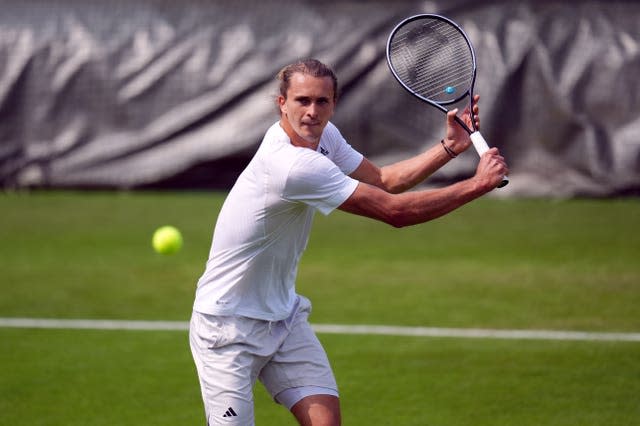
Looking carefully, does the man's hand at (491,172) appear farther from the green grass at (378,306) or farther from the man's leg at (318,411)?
the green grass at (378,306)

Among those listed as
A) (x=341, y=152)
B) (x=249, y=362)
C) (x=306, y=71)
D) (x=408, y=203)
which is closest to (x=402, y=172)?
(x=341, y=152)

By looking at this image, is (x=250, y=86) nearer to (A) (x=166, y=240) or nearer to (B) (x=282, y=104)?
(A) (x=166, y=240)

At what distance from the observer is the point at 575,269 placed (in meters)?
10.3

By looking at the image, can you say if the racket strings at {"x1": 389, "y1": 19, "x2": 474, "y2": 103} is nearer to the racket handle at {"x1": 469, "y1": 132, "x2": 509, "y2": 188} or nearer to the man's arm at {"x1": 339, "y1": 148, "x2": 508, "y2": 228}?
the racket handle at {"x1": 469, "y1": 132, "x2": 509, "y2": 188}

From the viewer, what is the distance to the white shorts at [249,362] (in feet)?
15.1

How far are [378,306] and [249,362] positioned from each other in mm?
4361

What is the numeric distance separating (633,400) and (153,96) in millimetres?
9758

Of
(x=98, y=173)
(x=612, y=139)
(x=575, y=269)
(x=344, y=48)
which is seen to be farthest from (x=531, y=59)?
(x=98, y=173)

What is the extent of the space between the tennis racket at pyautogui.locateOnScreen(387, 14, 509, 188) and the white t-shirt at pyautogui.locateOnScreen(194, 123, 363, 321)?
1002 mm

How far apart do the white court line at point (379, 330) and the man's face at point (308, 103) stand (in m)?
3.77

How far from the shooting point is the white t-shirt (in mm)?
4461

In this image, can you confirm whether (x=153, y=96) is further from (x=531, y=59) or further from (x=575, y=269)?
(x=575, y=269)

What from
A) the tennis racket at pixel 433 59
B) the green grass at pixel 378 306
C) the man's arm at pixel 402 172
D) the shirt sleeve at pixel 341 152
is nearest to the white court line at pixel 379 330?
the green grass at pixel 378 306

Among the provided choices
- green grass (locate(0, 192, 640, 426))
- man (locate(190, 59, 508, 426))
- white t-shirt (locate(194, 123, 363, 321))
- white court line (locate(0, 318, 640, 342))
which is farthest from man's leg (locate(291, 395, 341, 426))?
white court line (locate(0, 318, 640, 342))
